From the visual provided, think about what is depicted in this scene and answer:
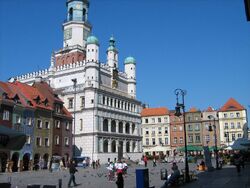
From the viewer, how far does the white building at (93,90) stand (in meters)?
70.3

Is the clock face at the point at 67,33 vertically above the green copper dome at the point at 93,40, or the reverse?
the clock face at the point at 67,33

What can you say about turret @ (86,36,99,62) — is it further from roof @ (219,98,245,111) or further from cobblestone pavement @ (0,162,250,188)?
cobblestone pavement @ (0,162,250,188)

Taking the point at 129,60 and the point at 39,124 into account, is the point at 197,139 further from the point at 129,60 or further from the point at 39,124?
the point at 39,124

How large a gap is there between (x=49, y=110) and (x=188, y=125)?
5690 centimetres

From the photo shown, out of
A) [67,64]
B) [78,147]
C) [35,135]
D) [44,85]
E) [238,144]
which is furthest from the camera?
[67,64]

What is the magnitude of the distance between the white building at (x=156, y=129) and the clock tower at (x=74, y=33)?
3360 cm

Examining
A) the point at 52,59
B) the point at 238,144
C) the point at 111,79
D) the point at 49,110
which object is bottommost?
the point at 238,144

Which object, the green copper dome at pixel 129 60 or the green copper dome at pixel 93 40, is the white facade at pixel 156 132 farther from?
the green copper dome at pixel 93 40

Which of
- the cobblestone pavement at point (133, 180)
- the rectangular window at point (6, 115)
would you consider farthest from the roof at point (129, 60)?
the cobblestone pavement at point (133, 180)

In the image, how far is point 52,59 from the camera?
3287 inches

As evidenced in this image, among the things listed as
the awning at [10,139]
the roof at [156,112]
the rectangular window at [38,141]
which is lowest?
the awning at [10,139]

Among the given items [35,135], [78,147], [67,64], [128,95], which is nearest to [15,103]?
[35,135]

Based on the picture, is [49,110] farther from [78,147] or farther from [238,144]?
[238,144]

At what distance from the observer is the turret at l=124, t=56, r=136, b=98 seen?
282 ft
